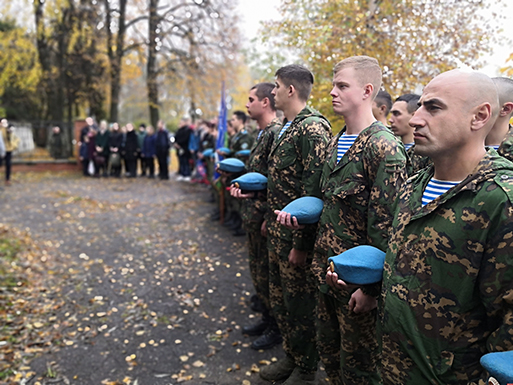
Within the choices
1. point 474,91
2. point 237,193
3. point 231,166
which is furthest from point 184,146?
point 474,91

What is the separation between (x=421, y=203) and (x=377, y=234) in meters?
0.59

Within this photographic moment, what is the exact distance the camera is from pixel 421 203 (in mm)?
1646

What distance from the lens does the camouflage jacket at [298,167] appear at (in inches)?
114

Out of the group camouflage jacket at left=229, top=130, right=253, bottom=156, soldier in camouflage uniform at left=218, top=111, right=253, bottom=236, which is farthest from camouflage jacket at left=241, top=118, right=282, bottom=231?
soldier in camouflage uniform at left=218, top=111, right=253, bottom=236

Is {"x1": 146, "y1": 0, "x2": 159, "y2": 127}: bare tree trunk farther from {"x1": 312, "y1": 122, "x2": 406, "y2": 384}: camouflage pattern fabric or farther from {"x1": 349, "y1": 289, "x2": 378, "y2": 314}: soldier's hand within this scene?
{"x1": 349, "y1": 289, "x2": 378, "y2": 314}: soldier's hand

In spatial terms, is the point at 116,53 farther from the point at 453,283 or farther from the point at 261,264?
A: the point at 453,283

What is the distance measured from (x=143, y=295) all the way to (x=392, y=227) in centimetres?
413

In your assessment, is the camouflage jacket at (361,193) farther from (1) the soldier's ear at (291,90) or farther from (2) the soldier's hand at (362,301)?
(1) the soldier's ear at (291,90)

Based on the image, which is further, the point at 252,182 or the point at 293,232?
the point at 252,182

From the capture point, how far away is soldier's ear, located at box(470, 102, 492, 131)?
4.90 feet

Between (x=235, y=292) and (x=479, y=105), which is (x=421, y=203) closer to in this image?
(x=479, y=105)

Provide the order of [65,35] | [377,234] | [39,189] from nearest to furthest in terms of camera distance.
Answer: [377,234]
[39,189]
[65,35]

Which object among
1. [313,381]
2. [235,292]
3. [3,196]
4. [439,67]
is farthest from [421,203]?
[3,196]

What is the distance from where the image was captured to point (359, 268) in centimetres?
179
